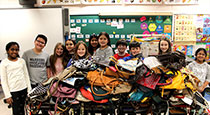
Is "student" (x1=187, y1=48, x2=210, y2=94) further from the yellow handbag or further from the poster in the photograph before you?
the poster

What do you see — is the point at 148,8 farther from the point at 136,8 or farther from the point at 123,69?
the point at 123,69

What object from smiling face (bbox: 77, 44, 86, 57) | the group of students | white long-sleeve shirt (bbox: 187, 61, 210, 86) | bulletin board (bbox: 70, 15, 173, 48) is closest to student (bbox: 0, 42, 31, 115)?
the group of students

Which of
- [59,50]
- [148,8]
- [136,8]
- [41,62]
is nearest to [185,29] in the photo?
[148,8]

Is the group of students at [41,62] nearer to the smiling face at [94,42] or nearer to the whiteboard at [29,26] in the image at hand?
the smiling face at [94,42]

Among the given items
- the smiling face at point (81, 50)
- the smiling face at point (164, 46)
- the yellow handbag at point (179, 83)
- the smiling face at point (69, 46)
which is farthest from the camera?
the smiling face at point (69, 46)

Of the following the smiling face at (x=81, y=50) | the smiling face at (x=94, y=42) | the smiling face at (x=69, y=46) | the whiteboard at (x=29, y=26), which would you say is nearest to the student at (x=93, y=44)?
the smiling face at (x=94, y=42)

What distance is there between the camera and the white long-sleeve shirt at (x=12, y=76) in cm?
169

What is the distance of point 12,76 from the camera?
1722 mm

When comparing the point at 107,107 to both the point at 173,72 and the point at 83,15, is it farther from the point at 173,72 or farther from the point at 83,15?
the point at 83,15

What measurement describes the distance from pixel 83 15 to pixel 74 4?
37cm

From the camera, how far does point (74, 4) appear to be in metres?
3.45

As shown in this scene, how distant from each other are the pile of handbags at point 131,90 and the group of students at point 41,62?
1.33ft

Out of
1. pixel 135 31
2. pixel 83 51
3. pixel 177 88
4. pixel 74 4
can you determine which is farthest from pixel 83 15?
pixel 177 88

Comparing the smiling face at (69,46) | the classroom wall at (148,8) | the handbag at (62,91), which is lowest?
the handbag at (62,91)
